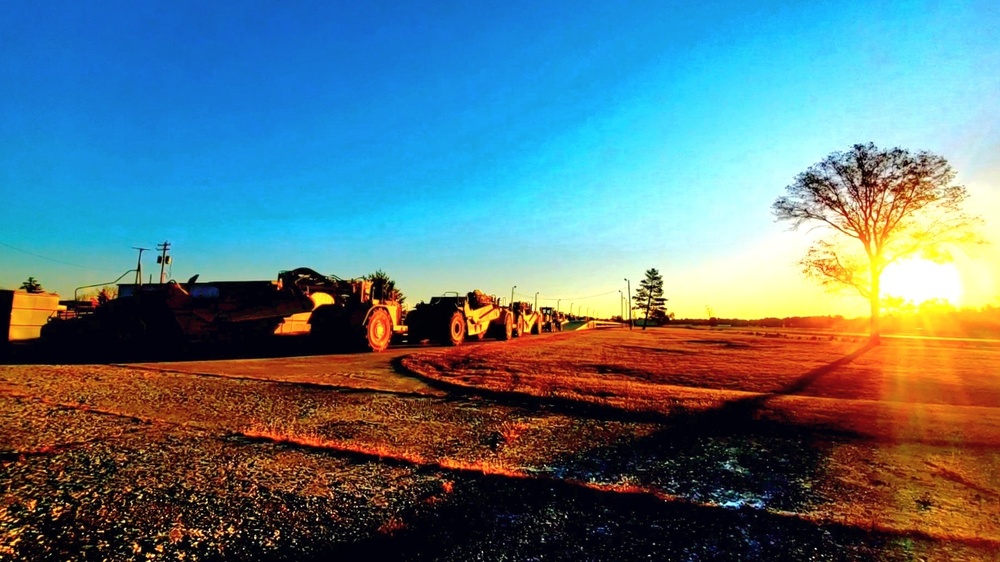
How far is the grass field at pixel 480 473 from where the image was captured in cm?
220

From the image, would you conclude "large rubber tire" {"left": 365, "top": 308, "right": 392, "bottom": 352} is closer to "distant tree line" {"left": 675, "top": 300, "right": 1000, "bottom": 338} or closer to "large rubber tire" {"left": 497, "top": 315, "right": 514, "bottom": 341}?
"large rubber tire" {"left": 497, "top": 315, "right": 514, "bottom": 341}

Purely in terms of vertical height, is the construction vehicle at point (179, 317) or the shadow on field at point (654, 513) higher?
the construction vehicle at point (179, 317)

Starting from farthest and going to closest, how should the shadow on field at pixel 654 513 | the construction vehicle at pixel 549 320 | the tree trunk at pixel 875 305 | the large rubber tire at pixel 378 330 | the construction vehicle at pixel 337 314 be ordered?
the construction vehicle at pixel 549 320 → the tree trunk at pixel 875 305 → the large rubber tire at pixel 378 330 → the construction vehicle at pixel 337 314 → the shadow on field at pixel 654 513

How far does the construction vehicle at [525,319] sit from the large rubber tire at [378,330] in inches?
491

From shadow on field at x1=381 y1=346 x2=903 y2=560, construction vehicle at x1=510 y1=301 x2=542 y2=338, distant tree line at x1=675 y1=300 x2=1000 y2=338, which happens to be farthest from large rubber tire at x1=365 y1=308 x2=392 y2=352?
distant tree line at x1=675 y1=300 x2=1000 y2=338

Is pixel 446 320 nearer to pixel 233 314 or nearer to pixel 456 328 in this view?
pixel 456 328

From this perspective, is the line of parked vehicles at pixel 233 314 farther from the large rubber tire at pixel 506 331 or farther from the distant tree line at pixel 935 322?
the distant tree line at pixel 935 322

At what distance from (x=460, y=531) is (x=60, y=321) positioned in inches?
542

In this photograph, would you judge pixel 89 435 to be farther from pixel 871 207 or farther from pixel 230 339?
pixel 871 207

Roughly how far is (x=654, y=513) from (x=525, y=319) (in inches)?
1076

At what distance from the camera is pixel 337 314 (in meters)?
12.7

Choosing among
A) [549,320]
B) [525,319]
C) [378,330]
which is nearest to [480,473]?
[378,330]

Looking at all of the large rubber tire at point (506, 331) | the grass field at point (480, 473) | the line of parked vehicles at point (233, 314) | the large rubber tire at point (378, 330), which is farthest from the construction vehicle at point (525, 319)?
the grass field at point (480, 473)

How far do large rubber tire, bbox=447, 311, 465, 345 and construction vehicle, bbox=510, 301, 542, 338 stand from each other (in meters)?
7.95
